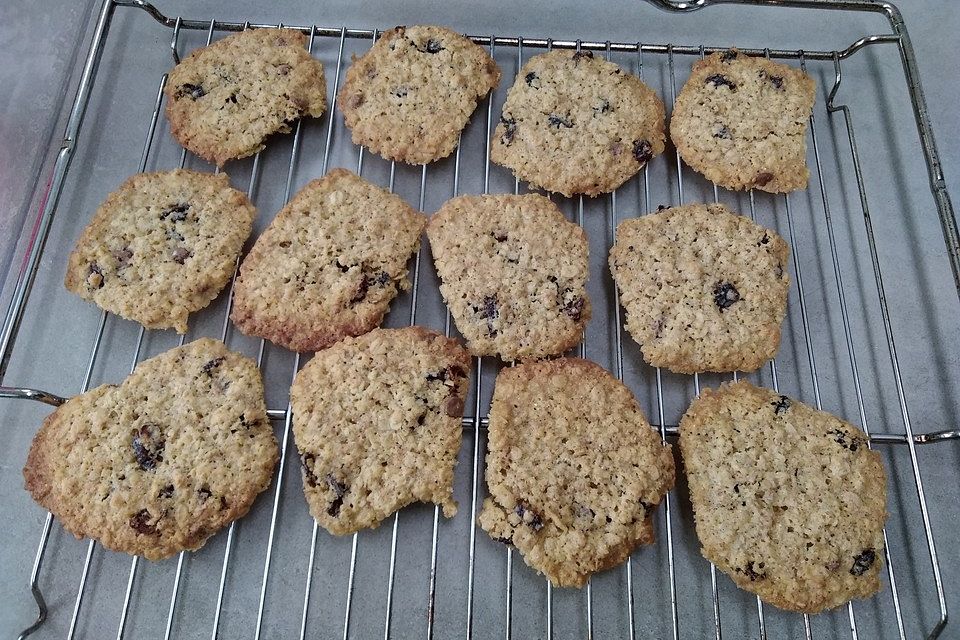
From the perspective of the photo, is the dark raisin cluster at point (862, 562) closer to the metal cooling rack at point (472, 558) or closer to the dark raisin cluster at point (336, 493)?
the metal cooling rack at point (472, 558)

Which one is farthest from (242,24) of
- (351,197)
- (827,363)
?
(827,363)

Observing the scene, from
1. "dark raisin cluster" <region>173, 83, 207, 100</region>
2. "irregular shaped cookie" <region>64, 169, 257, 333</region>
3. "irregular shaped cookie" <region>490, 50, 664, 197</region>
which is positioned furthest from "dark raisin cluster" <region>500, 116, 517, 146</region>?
"dark raisin cluster" <region>173, 83, 207, 100</region>

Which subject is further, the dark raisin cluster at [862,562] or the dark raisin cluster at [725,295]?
the dark raisin cluster at [725,295]

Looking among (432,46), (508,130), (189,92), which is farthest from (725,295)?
(189,92)

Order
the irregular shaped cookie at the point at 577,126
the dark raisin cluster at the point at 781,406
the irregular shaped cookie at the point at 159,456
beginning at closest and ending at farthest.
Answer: the irregular shaped cookie at the point at 159,456 < the dark raisin cluster at the point at 781,406 < the irregular shaped cookie at the point at 577,126

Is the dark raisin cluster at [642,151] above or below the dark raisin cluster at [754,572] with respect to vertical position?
above

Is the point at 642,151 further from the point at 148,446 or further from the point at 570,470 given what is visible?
the point at 148,446

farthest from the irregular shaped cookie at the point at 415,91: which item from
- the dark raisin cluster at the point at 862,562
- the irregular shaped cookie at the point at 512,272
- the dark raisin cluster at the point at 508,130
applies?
the dark raisin cluster at the point at 862,562

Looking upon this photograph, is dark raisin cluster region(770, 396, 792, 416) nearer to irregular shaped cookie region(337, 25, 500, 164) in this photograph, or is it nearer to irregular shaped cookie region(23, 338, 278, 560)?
irregular shaped cookie region(337, 25, 500, 164)
